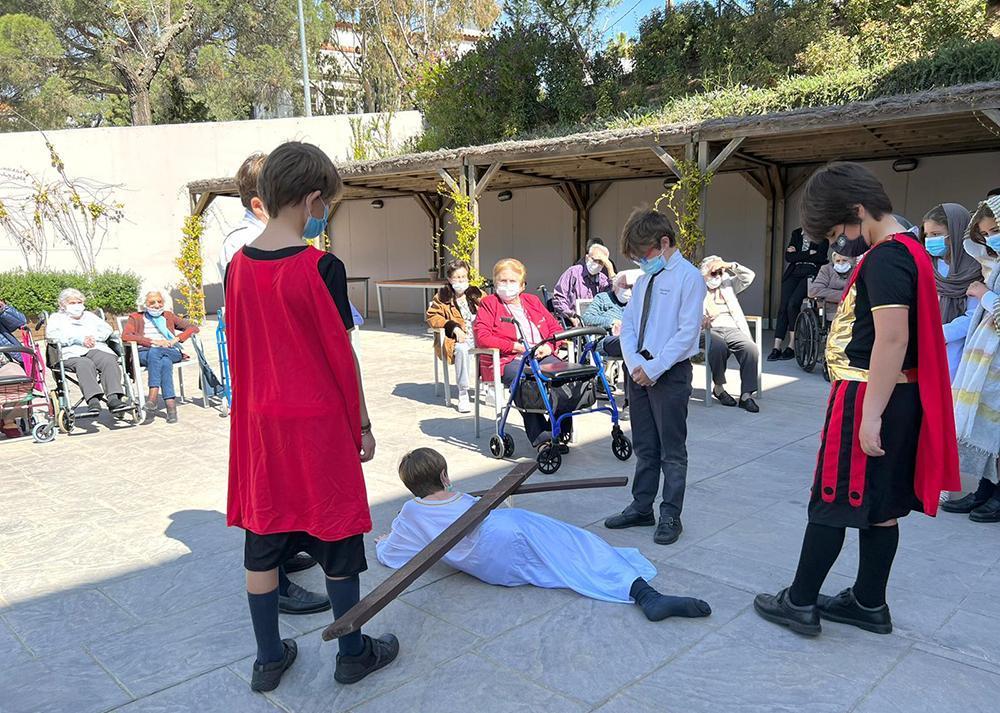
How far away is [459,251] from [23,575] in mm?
7651

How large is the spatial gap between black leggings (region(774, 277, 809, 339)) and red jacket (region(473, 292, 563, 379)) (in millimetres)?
4527

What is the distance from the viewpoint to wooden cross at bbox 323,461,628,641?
2153 millimetres

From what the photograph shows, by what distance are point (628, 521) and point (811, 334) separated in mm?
5132

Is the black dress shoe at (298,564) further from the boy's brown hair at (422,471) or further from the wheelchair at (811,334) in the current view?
the wheelchair at (811,334)

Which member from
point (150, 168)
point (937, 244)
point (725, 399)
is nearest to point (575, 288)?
point (725, 399)

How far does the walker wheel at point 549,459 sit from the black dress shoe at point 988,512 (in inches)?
84.3

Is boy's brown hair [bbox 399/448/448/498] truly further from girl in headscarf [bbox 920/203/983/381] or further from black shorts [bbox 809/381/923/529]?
girl in headscarf [bbox 920/203/983/381]

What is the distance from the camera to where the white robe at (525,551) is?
290 centimetres

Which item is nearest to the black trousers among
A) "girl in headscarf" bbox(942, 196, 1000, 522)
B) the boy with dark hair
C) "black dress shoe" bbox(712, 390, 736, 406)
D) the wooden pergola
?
the boy with dark hair

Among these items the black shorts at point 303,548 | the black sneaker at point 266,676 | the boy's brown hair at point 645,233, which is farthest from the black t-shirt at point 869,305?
the black sneaker at point 266,676

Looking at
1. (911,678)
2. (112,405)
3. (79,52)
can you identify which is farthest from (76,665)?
(79,52)

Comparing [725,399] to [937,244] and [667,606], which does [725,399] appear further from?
[667,606]

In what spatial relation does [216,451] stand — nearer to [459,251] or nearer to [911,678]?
[911,678]

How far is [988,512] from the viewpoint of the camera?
3611 millimetres
